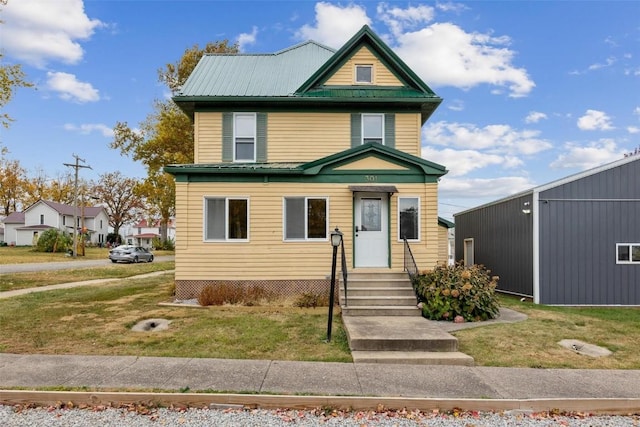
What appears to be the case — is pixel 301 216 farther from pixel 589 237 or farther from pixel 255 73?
pixel 589 237

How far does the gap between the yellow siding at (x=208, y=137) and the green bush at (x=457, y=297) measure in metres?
7.75

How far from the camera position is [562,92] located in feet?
62.7

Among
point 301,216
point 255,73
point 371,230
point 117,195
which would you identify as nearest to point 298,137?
point 301,216

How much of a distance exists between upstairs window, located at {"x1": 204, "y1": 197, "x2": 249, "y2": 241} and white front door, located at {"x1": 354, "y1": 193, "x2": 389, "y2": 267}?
3.37 m

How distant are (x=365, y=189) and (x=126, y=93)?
2030 centimetres

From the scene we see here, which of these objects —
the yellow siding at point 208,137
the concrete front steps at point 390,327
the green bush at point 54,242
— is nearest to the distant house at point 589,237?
the concrete front steps at point 390,327

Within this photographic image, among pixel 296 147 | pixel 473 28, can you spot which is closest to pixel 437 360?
pixel 296 147

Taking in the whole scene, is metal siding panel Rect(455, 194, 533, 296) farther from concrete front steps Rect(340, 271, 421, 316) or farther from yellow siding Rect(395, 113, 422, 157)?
concrete front steps Rect(340, 271, 421, 316)

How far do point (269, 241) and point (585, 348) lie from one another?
26.0ft

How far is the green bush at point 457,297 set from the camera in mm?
9094

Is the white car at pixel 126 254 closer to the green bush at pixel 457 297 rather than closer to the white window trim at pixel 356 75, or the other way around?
the white window trim at pixel 356 75

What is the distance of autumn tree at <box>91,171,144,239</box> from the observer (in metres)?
61.8

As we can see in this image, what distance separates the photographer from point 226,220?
11.5 metres

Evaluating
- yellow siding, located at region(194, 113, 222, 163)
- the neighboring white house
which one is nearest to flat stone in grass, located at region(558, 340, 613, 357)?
yellow siding, located at region(194, 113, 222, 163)
